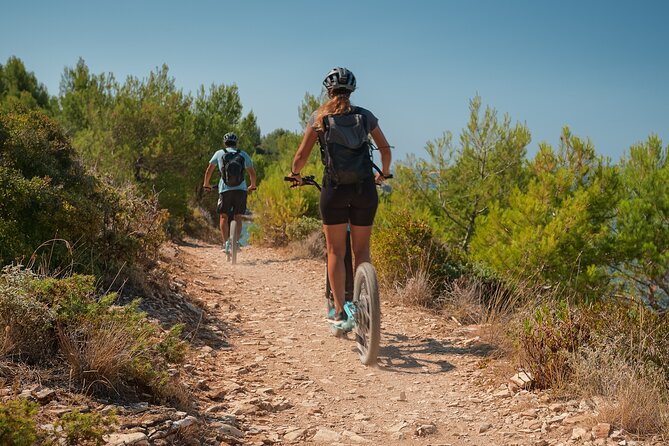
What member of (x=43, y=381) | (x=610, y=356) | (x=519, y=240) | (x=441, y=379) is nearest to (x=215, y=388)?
(x=43, y=381)

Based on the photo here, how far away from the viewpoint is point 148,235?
20.7 feet

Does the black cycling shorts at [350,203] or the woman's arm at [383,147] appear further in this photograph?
the woman's arm at [383,147]

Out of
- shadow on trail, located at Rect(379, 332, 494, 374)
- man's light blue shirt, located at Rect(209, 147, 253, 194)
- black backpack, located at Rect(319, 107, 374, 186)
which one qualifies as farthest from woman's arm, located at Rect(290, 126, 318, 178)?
man's light blue shirt, located at Rect(209, 147, 253, 194)

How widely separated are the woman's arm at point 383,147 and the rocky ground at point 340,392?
1603 millimetres

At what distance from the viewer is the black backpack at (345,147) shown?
13.9 feet

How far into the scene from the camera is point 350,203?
179 inches

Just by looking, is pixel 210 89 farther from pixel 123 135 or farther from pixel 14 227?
pixel 14 227

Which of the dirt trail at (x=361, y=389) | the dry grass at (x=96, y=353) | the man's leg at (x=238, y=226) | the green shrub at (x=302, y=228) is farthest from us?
the green shrub at (x=302, y=228)

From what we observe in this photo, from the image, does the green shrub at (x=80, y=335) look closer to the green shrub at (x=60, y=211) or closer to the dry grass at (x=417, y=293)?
the green shrub at (x=60, y=211)

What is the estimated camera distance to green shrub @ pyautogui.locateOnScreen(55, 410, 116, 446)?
239 centimetres

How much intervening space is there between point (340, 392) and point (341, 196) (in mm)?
1454

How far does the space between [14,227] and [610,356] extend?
4601mm

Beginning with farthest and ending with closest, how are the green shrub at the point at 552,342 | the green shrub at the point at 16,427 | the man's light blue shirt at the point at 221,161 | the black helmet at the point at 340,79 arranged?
the man's light blue shirt at the point at 221,161 → the black helmet at the point at 340,79 → the green shrub at the point at 552,342 → the green shrub at the point at 16,427

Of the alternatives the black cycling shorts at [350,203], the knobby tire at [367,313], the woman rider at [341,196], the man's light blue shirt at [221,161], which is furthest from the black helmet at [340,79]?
the man's light blue shirt at [221,161]
